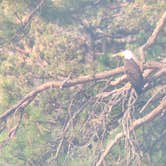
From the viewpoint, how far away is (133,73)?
191 inches

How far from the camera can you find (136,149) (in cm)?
502

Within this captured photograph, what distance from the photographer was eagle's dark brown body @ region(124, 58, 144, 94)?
4.80 m

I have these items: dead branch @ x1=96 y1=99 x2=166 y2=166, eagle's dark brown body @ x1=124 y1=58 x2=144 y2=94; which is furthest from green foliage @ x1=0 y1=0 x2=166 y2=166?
eagle's dark brown body @ x1=124 y1=58 x2=144 y2=94

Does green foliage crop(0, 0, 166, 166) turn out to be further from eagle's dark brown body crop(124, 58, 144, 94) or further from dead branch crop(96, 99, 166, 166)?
eagle's dark brown body crop(124, 58, 144, 94)

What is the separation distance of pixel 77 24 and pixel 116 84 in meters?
1.77

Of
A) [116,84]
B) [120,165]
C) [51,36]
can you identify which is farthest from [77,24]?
[120,165]

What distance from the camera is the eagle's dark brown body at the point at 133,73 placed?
4.80 m

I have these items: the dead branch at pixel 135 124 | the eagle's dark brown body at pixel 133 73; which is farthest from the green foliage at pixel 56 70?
the eagle's dark brown body at pixel 133 73

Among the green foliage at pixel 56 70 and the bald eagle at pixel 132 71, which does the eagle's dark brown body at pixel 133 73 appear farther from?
the green foliage at pixel 56 70

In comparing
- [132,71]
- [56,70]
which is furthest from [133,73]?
[56,70]

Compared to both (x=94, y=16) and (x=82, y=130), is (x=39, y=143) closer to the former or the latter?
(x=82, y=130)

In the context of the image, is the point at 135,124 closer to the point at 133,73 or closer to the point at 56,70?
the point at 133,73

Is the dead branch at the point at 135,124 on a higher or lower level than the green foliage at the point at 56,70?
lower

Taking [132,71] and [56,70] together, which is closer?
[132,71]
